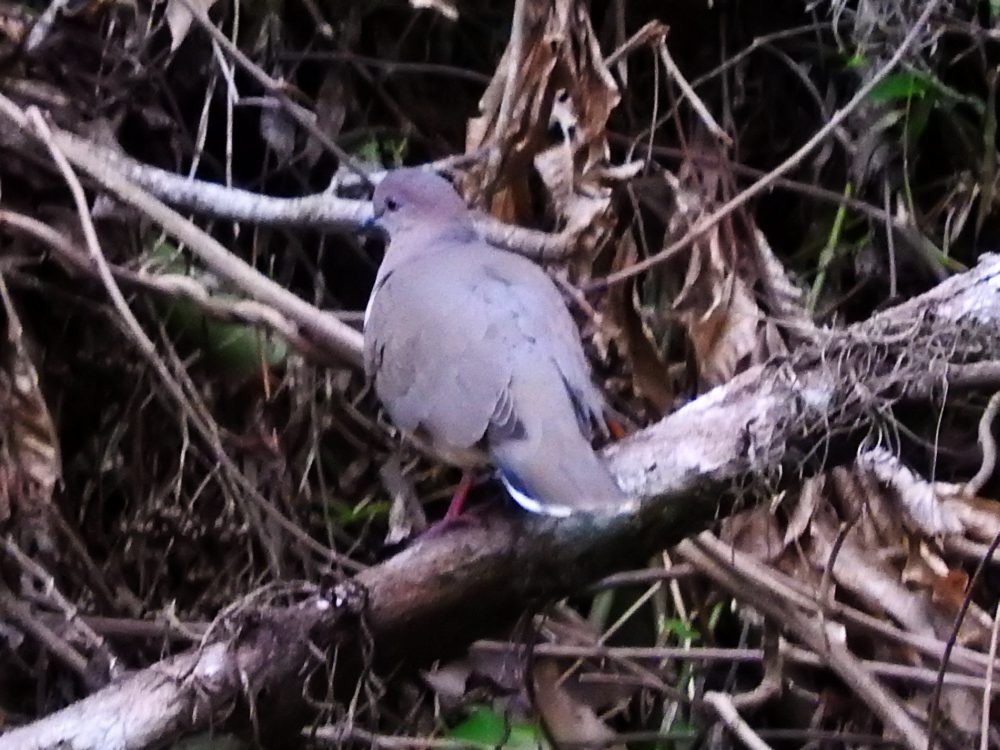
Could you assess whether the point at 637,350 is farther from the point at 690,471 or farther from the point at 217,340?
the point at 217,340

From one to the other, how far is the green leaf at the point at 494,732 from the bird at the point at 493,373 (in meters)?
0.44

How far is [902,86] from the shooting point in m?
2.04

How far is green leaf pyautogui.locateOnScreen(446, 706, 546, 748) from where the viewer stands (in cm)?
180

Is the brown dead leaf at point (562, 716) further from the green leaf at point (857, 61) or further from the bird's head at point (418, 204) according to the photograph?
the green leaf at point (857, 61)

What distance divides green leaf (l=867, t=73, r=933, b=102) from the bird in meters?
0.81

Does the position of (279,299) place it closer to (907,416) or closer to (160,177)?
(160,177)

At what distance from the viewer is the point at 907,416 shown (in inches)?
63.7

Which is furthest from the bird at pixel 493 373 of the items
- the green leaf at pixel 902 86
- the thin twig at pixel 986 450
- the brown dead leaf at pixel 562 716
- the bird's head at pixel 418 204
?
the green leaf at pixel 902 86

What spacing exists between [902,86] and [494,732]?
1.23 metres

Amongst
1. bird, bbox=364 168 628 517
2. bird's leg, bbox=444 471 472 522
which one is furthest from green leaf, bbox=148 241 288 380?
bird's leg, bbox=444 471 472 522

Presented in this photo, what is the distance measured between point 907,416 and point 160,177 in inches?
43.6

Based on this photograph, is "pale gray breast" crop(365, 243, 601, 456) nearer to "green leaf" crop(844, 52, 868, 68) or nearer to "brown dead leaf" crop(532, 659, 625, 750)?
"brown dead leaf" crop(532, 659, 625, 750)

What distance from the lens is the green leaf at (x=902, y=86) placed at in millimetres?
2047

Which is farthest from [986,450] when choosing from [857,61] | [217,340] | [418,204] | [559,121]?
[217,340]
